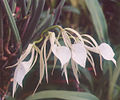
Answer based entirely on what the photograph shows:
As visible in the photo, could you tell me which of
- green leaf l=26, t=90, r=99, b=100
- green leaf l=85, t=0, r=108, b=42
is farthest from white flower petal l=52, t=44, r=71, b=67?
green leaf l=85, t=0, r=108, b=42

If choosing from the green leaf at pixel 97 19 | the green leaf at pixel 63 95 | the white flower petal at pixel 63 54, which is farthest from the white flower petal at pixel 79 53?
the green leaf at pixel 97 19

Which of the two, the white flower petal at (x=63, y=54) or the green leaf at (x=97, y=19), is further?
the green leaf at (x=97, y=19)

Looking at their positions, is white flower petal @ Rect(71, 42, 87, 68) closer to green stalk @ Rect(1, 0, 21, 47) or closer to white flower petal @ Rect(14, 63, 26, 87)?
white flower petal @ Rect(14, 63, 26, 87)

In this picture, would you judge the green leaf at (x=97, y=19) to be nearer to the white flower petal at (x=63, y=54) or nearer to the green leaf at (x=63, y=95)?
the green leaf at (x=63, y=95)

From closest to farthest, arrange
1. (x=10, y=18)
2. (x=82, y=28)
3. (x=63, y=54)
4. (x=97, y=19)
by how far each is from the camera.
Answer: (x=63, y=54)
(x=10, y=18)
(x=97, y=19)
(x=82, y=28)

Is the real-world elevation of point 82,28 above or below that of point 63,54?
below

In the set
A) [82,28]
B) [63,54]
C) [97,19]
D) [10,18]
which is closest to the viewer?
[63,54]

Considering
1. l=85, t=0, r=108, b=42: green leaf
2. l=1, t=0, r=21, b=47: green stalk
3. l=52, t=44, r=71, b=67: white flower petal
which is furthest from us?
l=85, t=0, r=108, b=42: green leaf

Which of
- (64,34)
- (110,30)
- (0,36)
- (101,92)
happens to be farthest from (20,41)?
(110,30)

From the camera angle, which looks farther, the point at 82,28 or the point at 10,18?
the point at 82,28

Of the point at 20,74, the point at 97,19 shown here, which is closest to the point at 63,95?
the point at 20,74

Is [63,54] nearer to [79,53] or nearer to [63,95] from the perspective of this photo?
[79,53]

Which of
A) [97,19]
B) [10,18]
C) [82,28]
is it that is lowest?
[82,28]
